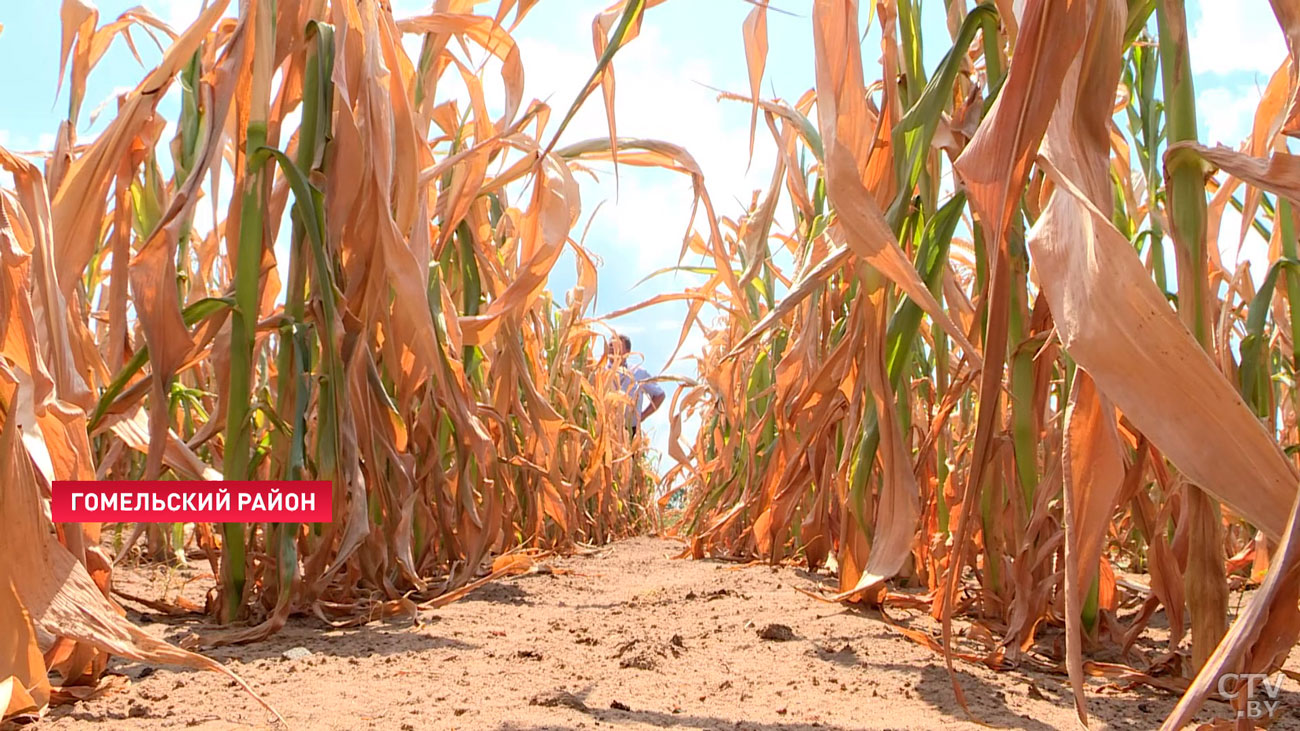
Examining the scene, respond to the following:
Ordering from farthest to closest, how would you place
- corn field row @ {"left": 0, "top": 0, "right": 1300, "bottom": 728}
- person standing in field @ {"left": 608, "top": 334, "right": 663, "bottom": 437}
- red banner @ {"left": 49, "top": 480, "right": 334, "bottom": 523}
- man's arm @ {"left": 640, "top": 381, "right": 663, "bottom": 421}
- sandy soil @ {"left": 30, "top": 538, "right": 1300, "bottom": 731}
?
man's arm @ {"left": 640, "top": 381, "right": 663, "bottom": 421} → person standing in field @ {"left": 608, "top": 334, "right": 663, "bottom": 437} → red banner @ {"left": 49, "top": 480, "right": 334, "bottom": 523} → sandy soil @ {"left": 30, "top": 538, "right": 1300, "bottom": 731} → corn field row @ {"left": 0, "top": 0, "right": 1300, "bottom": 728}

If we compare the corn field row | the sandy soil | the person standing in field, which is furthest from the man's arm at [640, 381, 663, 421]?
the sandy soil

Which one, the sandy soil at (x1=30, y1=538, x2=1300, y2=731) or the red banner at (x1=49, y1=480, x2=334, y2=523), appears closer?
the sandy soil at (x1=30, y1=538, x2=1300, y2=731)

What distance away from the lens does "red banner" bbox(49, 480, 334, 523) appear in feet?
3.17

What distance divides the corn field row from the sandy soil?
0.18 feet

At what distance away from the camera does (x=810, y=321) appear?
1391 mm

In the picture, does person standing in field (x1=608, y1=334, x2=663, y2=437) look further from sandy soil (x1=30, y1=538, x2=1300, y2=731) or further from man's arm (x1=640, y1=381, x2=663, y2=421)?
sandy soil (x1=30, y1=538, x2=1300, y2=731)

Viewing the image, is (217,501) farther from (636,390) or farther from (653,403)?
(653,403)

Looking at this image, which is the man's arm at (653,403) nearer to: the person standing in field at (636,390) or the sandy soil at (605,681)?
the person standing in field at (636,390)

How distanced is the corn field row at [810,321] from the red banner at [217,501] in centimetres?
3

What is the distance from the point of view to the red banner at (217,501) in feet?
3.17

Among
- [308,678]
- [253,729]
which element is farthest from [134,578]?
[253,729]

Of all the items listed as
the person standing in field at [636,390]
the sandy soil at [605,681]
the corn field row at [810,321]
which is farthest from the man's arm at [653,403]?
the sandy soil at [605,681]

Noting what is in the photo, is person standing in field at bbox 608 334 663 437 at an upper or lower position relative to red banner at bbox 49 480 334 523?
upper

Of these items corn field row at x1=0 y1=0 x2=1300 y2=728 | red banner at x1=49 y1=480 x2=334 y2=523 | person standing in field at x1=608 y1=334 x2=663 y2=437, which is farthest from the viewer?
person standing in field at x1=608 y1=334 x2=663 y2=437
